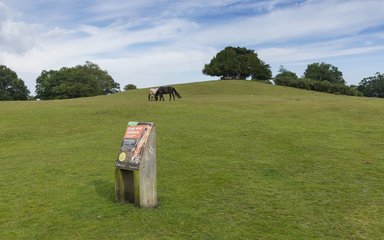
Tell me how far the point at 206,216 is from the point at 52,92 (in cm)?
8230

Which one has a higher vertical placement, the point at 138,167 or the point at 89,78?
the point at 89,78

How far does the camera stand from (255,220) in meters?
5.71

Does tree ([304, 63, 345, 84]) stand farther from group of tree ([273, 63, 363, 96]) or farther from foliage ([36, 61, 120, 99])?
foliage ([36, 61, 120, 99])

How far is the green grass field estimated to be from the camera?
5.48 metres

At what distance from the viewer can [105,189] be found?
7328 millimetres

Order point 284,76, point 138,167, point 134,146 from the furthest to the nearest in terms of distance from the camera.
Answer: point 284,76 < point 134,146 < point 138,167

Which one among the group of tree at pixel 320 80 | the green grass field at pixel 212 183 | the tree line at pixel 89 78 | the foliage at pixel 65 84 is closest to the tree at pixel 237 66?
the tree line at pixel 89 78

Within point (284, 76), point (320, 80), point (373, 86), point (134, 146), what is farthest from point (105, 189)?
point (373, 86)

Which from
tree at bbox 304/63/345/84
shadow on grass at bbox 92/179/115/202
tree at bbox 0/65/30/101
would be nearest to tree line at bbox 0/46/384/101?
tree at bbox 0/65/30/101

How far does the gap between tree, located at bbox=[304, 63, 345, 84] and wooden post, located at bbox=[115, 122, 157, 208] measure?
100239mm

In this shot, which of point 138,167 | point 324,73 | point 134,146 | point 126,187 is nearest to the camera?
point 138,167

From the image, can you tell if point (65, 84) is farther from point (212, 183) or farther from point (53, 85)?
point (212, 183)

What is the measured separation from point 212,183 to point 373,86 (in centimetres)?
11535

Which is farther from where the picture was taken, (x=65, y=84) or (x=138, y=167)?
(x=65, y=84)
